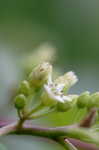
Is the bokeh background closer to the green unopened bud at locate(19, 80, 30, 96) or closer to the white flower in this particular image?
the white flower

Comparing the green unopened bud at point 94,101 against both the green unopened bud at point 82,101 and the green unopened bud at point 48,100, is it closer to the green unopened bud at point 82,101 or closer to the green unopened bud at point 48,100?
the green unopened bud at point 82,101

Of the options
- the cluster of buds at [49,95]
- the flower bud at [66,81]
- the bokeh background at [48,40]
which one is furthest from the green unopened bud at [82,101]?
the bokeh background at [48,40]

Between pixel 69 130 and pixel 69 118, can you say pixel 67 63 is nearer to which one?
pixel 69 118

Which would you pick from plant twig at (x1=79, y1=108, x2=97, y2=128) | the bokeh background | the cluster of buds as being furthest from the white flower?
the bokeh background

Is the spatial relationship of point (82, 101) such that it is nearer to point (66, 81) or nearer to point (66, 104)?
point (66, 104)

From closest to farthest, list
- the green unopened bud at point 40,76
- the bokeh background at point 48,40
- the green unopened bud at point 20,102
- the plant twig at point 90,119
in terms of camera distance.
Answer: the plant twig at point 90,119 < the green unopened bud at point 20,102 < the green unopened bud at point 40,76 < the bokeh background at point 48,40

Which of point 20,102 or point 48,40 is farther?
point 48,40

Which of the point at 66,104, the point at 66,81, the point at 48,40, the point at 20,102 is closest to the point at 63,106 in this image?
the point at 66,104
